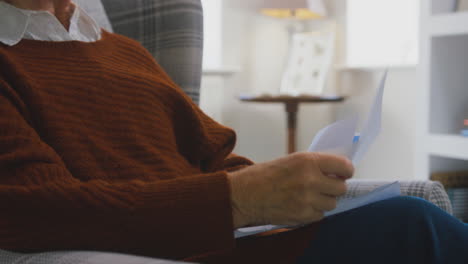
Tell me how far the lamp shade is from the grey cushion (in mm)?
1783

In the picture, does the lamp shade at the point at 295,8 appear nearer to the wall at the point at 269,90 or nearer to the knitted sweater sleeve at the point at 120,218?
the wall at the point at 269,90

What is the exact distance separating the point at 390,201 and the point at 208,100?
95.9 inches

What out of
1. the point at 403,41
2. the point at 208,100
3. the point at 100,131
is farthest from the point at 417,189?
the point at 208,100

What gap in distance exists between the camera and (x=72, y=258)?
0.60 meters

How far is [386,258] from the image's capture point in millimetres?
779

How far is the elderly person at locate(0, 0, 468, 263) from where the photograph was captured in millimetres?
646

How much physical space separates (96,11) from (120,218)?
71 cm

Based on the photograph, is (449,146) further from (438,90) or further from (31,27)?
(31,27)

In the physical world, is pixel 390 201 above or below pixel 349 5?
below

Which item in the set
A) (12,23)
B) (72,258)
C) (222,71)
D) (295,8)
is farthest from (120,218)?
(222,71)

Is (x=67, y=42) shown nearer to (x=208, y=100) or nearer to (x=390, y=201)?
(x=390, y=201)

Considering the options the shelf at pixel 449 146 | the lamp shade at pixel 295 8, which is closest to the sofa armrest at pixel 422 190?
the shelf at pixel 449 146

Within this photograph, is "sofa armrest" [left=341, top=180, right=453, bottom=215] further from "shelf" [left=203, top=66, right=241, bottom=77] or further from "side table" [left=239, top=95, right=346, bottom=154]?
"shelf" [left=203, top=66, right=241, bottom=77]

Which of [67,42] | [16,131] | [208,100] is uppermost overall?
[67,42]
